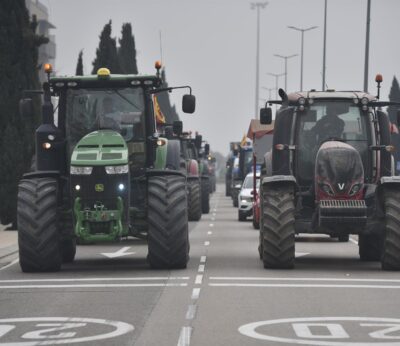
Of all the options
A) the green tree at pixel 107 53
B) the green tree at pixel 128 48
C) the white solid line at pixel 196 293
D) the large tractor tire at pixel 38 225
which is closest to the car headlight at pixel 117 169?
the large tractor tire at pixel 38 225

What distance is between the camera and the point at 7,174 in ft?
124

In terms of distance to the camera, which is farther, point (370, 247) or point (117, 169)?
point (370, 247)

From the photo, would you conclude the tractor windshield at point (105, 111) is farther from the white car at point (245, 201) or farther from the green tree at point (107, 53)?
the green tree at point (107, 53)

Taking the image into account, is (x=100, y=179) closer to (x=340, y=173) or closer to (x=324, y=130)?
(x=340, y=173)

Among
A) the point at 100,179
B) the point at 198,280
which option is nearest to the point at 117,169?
the point at 100,179

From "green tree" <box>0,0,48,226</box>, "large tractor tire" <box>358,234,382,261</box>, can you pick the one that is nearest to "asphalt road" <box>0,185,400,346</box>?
"large tractor tire" <box>358,234,382,261</box>

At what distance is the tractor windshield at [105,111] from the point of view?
23.0 m

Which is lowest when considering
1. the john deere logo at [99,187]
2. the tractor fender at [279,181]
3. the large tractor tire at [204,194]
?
the large tractor tire at [204,194]

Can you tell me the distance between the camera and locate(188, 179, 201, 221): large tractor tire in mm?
44094

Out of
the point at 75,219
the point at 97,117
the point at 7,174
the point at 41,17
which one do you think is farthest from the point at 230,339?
the point at 41,17

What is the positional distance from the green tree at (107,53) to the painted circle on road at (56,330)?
51195mm

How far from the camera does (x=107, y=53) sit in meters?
66.6

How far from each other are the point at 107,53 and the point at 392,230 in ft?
150

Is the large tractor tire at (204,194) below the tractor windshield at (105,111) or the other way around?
below
